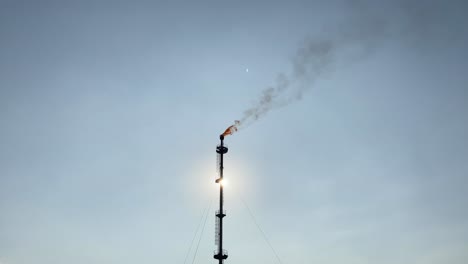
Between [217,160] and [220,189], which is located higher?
[217,160]

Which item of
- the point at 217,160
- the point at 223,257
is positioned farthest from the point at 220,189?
the point at 223,257

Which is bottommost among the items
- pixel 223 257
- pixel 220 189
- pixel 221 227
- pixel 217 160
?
pixel 223 257

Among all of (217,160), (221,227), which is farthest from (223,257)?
Answer: (217,160)

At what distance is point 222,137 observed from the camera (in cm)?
6200

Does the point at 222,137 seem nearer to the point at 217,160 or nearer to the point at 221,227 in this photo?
the point at 217,160

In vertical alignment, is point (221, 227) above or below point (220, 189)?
below

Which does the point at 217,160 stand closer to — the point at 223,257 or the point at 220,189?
the point at 220,189

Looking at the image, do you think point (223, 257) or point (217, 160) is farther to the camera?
point (217, 160)

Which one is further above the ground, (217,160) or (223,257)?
(217,160)

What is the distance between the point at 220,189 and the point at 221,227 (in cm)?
533

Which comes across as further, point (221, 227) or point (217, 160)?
point (217, 160)

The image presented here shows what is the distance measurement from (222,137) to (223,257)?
16587mm

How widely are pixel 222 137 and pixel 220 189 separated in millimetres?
7500

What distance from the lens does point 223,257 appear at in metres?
54.6
